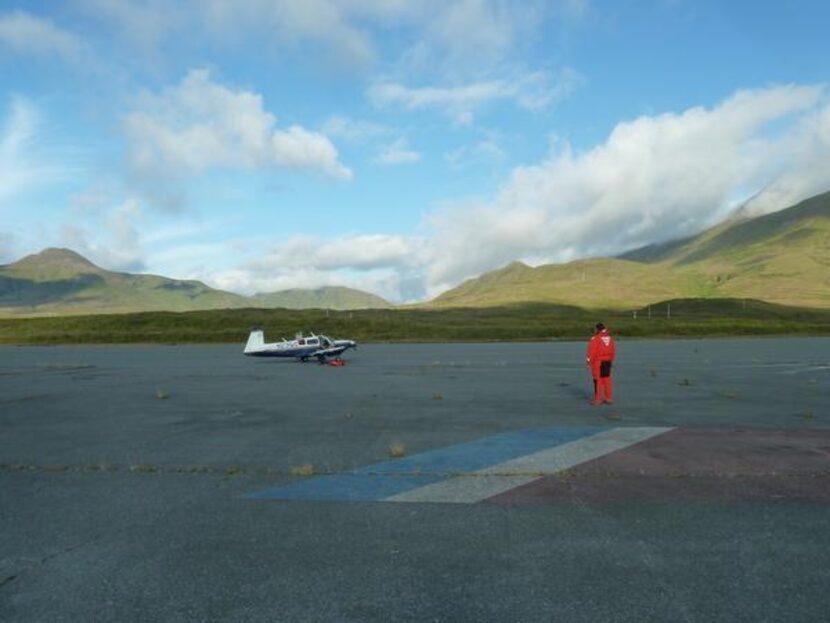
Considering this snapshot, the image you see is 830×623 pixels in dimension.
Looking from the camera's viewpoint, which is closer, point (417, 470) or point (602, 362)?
point (417, 470)

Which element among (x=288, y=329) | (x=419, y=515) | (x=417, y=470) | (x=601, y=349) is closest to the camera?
(x=419, y=515)

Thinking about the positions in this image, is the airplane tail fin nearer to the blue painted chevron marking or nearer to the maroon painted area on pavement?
the blue painted chevron marking

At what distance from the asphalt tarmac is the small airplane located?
2358 cm

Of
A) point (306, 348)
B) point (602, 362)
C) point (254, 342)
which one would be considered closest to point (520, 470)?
point (602, 362)

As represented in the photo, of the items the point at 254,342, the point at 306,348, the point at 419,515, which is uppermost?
the point at 254,342

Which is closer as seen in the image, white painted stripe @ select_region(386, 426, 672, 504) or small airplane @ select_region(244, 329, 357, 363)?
white painted stripe @ select_region(386, 426, 672, 504)

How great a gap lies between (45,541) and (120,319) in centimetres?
12222

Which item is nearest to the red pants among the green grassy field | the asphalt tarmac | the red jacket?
the red jacket

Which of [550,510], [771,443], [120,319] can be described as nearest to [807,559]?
[550,510]

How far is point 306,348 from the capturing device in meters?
41.9

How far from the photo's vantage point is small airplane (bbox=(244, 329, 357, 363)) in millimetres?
40594

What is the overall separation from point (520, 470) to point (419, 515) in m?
2.67

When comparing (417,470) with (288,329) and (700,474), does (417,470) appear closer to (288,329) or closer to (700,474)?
(700,474)

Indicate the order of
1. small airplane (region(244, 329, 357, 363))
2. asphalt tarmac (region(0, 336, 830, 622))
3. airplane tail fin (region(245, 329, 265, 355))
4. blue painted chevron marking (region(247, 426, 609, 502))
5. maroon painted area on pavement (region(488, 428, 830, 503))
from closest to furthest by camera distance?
asphalt tarmac (region(0, 336, 830, 622)) → maroon painted area on pavement (region(488, 428, 830, 503)) → blue painted chevron marking (region(247, 426, 609, 502)) → small airplane (region(244, 329, 357, 363)) → airplane tail fin (region(245, 329, 265, 355))
